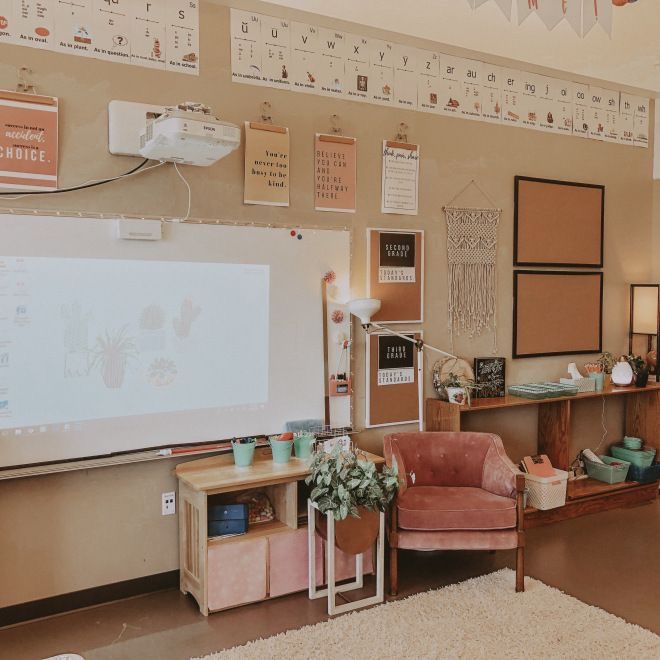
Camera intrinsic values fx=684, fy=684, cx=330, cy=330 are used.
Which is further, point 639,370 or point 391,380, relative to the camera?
point 639,370

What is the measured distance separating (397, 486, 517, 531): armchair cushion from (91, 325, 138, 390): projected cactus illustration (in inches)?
58.0

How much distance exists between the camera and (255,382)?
3.59 meters

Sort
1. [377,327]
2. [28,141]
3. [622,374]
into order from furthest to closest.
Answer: [622,374] → [377,327] → [28,141]

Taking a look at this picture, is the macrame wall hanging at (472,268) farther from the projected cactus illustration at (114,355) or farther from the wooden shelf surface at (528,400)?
the projected cactus illustration at (114,355)

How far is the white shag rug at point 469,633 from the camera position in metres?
2.80

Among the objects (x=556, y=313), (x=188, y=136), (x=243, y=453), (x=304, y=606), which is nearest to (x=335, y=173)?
(x=188, y=136)

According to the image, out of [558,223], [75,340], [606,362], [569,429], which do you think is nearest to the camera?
[75,340]

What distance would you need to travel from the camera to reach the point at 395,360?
409 centimetres

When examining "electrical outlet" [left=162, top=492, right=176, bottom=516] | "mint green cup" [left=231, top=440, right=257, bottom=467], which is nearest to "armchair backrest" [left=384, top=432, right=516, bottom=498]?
"mint green cup" [left=231, top=440, right=257, bottom=467]

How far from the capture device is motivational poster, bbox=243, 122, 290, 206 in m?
3.53

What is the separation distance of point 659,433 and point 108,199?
13.5ft

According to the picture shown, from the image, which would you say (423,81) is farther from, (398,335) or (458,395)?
(458,395)

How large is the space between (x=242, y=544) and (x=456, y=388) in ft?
5.30

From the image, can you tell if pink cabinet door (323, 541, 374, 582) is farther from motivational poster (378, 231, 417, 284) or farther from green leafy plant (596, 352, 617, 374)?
green leafy plant (596, 352, 617, 374)
